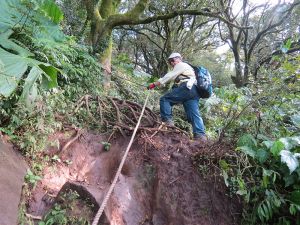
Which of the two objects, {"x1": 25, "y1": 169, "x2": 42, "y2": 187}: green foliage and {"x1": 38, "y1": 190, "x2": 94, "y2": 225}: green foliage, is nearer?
{"x1": 38, "y1": 190, "x2": 94, "y2": 225}: green foliage

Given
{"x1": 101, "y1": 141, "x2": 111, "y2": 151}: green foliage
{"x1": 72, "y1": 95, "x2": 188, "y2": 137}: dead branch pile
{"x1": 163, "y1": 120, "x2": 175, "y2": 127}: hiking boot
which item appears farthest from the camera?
{"x1": 163, "y1": 120, "x2": 175, "y2": 127}: hiking boot

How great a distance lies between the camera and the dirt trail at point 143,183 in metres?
3.84

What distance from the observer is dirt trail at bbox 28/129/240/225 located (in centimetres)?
384

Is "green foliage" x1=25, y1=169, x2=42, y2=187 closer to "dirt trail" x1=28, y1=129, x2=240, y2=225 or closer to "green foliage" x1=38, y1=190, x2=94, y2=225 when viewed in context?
"dirt trail" x1=28, y1=129, x2=240, y2=225

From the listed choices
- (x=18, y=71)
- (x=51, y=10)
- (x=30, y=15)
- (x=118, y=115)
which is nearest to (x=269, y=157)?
(x=118, y=115)

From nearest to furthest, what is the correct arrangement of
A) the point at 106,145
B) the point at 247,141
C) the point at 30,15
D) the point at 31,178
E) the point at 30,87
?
1. the point at 30,87
2. the point at 31,178
3. the point at 247,141
4. the point at 30,15
5. the point at 106,145

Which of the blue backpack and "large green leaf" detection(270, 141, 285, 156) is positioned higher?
the blue backpack

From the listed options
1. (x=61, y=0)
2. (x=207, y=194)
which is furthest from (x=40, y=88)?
(x=61, y=0)

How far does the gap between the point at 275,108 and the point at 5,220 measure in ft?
12.5

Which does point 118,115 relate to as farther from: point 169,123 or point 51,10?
point 51,10

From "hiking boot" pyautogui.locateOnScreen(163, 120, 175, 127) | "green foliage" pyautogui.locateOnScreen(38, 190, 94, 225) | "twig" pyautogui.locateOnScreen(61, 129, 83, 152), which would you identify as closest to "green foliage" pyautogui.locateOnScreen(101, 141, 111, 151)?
"twig" pyautogui.locateOnScreen(61, 129, 83, 152)

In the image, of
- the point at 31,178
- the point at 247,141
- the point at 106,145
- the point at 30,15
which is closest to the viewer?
the point at 31,178

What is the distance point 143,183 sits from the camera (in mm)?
4508

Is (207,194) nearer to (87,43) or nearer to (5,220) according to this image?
(5,220)
